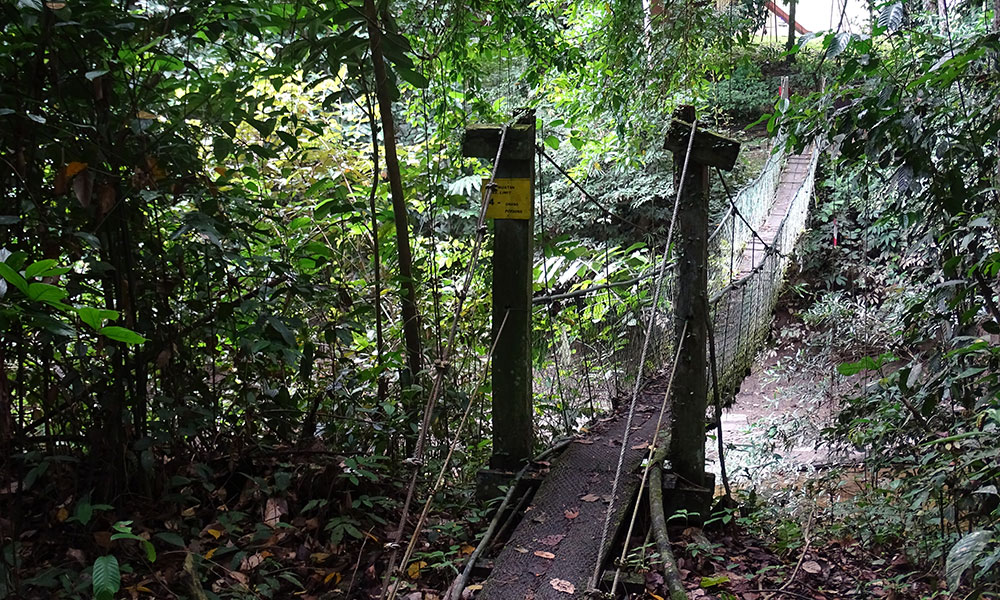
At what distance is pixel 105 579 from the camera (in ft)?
4.30

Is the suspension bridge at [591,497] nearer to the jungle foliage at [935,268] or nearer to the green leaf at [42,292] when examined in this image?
the jungle foliage at [935,268]

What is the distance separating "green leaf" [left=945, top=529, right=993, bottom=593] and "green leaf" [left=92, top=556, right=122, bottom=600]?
5.12 ft

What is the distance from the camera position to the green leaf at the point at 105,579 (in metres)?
1.29

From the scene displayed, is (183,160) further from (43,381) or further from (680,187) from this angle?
(680,187)

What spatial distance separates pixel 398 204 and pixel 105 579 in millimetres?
1417

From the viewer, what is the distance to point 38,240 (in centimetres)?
158

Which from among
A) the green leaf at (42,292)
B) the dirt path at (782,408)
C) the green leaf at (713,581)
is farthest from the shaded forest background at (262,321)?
the dirt path at (782,408)

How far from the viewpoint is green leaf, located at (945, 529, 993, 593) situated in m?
1.27

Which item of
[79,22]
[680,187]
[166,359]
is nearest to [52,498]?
[166,359]

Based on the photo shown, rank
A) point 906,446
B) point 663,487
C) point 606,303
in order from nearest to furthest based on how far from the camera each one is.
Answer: point 906,446
point 663,487
point 606,303

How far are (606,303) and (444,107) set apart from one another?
1.39 m

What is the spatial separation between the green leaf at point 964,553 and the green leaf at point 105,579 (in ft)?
5.12

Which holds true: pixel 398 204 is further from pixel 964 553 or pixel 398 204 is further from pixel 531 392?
pixel 964 553

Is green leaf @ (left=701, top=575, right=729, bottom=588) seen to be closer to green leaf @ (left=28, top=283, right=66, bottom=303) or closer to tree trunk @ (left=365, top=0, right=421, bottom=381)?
tree trunk @ (left=365, top=0, right=421, bottom=381)
